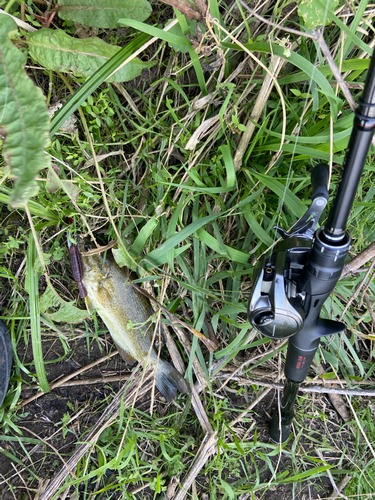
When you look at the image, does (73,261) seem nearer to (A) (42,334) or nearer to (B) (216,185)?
(A) (42,334)

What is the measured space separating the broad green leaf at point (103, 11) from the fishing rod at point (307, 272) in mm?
929

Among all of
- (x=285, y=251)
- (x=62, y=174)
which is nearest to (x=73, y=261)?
(x=62, y=174)

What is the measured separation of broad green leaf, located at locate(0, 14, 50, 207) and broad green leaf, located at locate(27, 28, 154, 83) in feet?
0.89

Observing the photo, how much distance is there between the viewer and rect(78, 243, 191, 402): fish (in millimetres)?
1919

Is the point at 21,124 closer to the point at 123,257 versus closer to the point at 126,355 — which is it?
the point at 123,257

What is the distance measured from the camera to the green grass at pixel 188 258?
154 cm

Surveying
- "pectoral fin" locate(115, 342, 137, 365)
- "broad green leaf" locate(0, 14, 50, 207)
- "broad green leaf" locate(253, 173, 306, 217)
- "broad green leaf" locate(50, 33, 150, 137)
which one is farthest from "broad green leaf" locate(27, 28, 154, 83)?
"pectoral fin" locate(115, 342, 137, 365)

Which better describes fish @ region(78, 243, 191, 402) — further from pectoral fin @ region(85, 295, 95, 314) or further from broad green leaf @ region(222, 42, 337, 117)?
broad green leaf @ region(222, 42, 337, 117)

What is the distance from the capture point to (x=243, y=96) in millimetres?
1563

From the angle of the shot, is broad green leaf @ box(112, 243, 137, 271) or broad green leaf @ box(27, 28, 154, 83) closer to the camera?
broad green leaf @ box(27, 28, 154, 83)

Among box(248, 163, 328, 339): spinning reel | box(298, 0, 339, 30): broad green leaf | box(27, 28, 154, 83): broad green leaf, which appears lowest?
box(248, 163, 328, 339): spinning reel

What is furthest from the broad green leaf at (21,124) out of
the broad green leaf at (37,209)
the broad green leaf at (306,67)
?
the broad green leaf at (306,67)

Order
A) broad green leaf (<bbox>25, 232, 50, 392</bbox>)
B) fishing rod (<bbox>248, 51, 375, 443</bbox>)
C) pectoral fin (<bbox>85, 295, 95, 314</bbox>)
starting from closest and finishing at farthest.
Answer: fishing rod (<bbox>248, 51, 375, 443</bbox>)
broad green leaf (<bbox>25, 232, 50, 392</bbox>)
pectoral fin (<bbox>85, 295, 95, 314</bbox>)

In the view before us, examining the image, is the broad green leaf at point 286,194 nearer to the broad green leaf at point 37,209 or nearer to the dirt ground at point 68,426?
the broad green leaf at point 37,209
